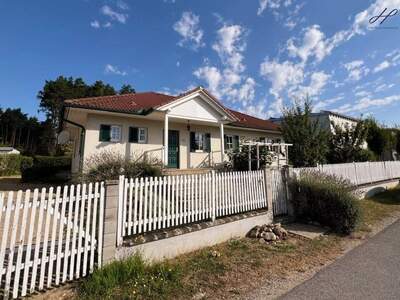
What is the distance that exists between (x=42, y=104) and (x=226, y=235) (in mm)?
46338

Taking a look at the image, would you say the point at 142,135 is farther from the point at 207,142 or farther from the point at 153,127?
the point at 207,142

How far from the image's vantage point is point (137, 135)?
1340 cm

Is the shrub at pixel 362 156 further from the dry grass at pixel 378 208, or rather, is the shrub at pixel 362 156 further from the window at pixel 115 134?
the window at pixel 115 134

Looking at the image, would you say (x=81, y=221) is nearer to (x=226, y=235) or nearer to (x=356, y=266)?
(x=226, y=235)

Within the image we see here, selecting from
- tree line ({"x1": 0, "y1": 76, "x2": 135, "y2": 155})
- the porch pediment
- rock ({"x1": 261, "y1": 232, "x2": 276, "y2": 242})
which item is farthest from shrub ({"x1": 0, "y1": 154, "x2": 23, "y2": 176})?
rock ({"x1": 261, "y1": 232, "x2": 276, "y2": 242})

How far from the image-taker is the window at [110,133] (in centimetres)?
1234

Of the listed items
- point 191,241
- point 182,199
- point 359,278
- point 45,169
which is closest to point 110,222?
point 182,199

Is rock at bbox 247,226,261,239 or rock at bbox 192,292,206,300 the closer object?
rock at bbox 192,292,206,300

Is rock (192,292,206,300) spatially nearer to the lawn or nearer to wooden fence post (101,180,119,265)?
the lawn

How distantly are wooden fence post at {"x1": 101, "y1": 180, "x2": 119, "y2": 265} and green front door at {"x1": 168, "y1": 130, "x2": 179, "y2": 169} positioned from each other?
10.2m

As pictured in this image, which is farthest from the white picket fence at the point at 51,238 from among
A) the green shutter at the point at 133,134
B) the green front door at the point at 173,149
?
the green front door at the point at 173,149

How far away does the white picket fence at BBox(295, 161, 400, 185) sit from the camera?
11086 millimetres

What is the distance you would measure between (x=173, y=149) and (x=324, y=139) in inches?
338

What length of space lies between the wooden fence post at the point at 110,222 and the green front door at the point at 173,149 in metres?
10.2
